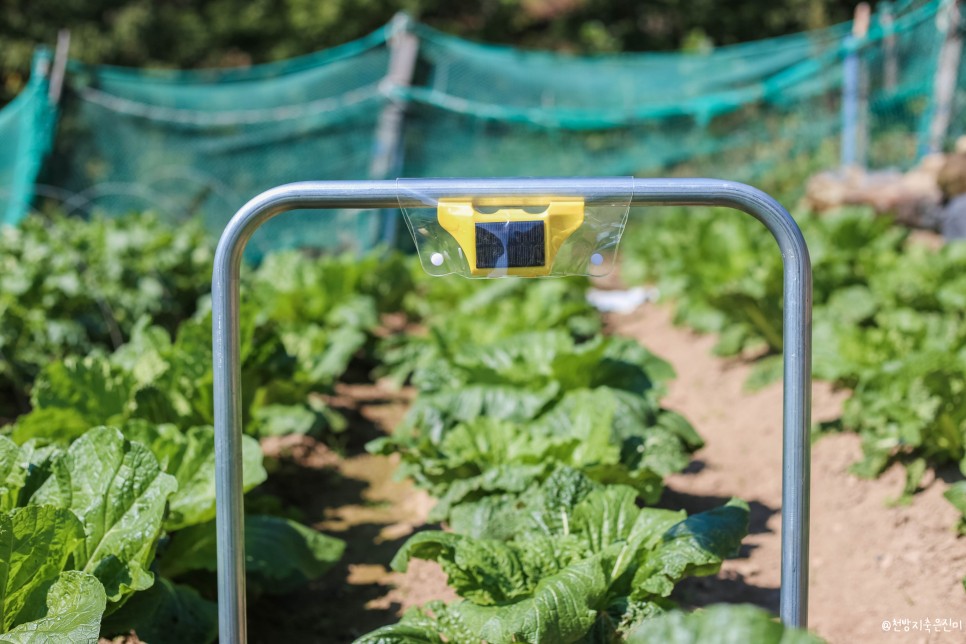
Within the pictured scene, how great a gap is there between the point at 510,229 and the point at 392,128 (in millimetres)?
6056

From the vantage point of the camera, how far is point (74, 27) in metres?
15.6

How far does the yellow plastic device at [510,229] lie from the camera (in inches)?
82.4

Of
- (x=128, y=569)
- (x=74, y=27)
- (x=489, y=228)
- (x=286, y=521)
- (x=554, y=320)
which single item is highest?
(x=74, y=27)

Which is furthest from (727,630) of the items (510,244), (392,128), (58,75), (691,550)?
(58,75)

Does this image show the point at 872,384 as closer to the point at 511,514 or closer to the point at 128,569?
the point at 511,514

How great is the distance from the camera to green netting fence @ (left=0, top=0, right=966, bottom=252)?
25.7 ft

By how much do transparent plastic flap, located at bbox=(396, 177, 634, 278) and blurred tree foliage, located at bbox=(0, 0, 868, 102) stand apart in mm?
13341

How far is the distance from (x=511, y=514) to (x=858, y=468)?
5.26 feet

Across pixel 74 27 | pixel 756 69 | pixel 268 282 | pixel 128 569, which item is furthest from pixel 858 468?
pixel 74 27

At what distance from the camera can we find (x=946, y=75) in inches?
298

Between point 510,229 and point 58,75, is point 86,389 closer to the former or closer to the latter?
point 510,229

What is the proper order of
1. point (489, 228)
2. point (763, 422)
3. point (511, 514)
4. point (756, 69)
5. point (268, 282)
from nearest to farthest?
point (489, 228)
point (511, 514)
point (763, 422)
point (268, 282)
point (756, 69)

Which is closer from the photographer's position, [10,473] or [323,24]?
[10,473]

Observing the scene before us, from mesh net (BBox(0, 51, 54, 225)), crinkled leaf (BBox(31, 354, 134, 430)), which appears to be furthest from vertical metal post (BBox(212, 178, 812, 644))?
mesh net (BBox(0, 51, 54, 225))
